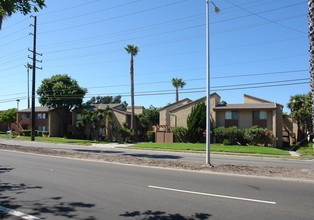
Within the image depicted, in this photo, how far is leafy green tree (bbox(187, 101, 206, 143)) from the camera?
3128 centimetres

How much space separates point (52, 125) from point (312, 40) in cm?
4427

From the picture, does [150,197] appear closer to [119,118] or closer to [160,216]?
[160,216]

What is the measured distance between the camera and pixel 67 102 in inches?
1598

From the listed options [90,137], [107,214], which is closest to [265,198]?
[107,214]

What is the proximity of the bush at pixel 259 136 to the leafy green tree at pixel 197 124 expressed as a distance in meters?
5.82

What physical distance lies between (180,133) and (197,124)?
2.89m

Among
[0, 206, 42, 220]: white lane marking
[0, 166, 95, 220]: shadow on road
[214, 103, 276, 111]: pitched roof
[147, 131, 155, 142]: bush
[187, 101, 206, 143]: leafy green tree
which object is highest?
[214, 103, 276, 111]: pitched roof

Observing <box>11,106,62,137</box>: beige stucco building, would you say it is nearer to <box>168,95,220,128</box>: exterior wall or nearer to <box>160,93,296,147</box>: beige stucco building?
<box>168,95,220,128</box>: exterior wall

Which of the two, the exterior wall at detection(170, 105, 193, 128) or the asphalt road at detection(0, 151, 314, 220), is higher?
the exterior wall at detection(170, 105, 193, 128)

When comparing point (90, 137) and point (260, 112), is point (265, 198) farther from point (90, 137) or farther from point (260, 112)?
point (90, 137)

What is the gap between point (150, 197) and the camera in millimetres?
6312

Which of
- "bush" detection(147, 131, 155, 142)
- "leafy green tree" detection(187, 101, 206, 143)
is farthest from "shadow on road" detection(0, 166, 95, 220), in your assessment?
"bush" detection(147, 131, 155, 142)

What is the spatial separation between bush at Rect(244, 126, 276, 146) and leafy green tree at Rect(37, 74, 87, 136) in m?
26.9

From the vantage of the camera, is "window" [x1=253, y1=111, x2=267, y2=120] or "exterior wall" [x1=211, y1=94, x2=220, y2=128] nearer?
"window" [x1=253, y1=111, x2=267, y2=120]
